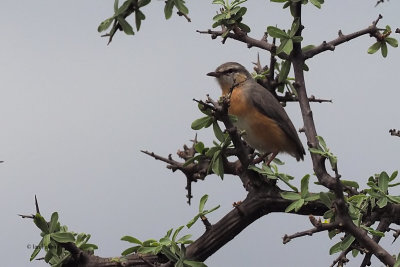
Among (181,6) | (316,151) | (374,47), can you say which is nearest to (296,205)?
(316,151)

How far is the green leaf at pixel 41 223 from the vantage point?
17.2ft

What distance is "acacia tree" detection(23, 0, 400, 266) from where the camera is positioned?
190 inches

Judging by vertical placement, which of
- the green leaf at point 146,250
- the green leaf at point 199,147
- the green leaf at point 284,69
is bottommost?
the green leaf at point 146,250

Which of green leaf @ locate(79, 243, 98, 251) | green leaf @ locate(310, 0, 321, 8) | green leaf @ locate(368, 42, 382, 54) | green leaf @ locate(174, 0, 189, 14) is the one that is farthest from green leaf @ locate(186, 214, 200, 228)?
green leaf @ locate(368, 42, 382, 54)

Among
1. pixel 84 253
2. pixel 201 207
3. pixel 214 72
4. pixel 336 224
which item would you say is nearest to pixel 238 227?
pixel 201 207

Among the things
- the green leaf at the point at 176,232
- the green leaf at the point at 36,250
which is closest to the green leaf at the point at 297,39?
the green leaf at the point at 176,232

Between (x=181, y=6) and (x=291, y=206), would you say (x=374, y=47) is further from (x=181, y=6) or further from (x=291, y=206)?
(x=181, y=6)

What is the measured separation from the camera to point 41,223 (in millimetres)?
5297

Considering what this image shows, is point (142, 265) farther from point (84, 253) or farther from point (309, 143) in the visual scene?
point (309, 143)

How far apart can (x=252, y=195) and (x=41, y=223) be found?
1.68 meters

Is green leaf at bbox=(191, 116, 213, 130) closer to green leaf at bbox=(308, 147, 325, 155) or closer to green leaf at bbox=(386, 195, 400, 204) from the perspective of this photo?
green leaf at bbox=(308, 147, 325, 155)

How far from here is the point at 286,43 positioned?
5.28m

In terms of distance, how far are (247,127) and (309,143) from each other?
1.89 metres

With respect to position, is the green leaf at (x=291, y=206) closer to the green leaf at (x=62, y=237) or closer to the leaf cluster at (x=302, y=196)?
the leaf cluster at (x=302, y=196)
